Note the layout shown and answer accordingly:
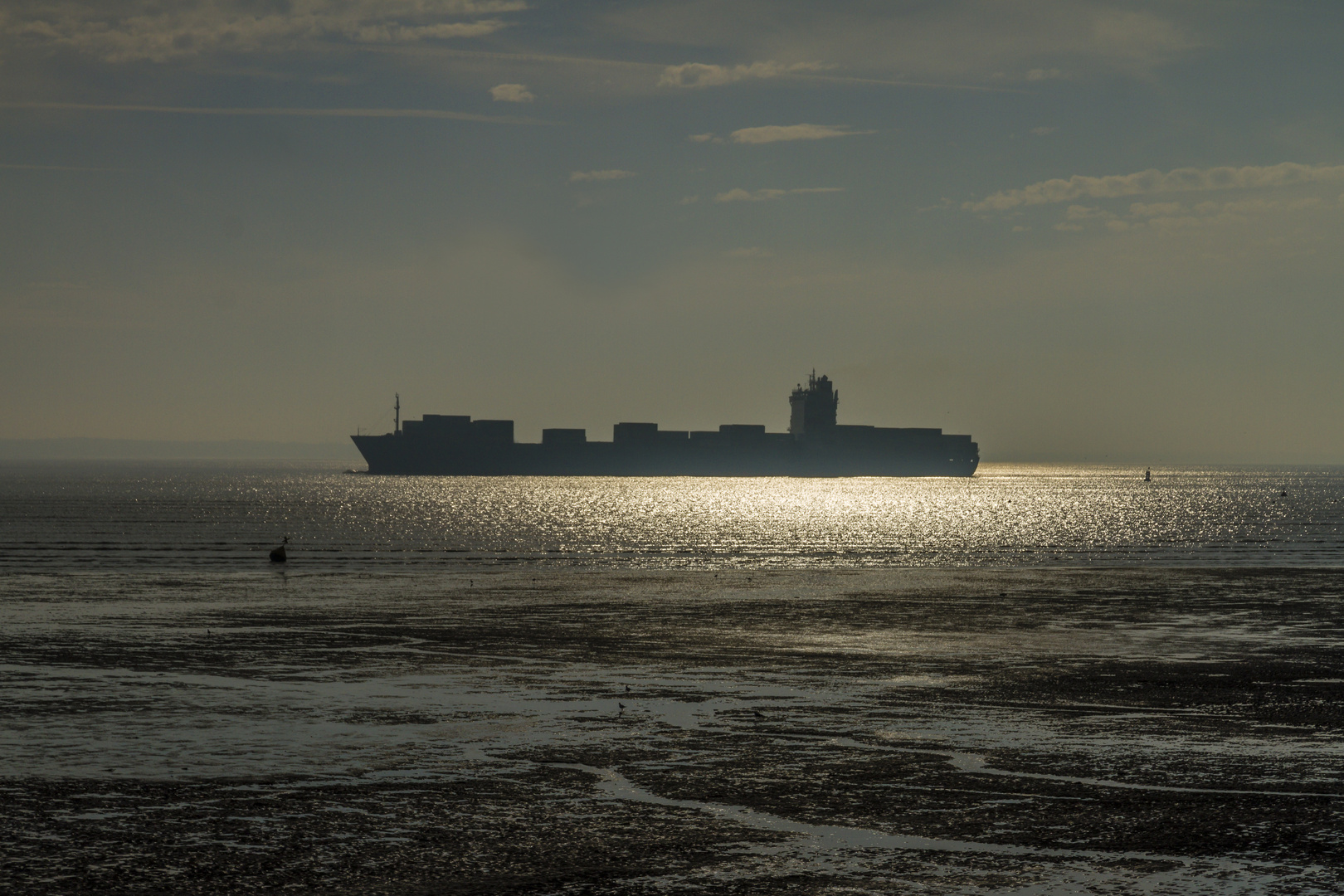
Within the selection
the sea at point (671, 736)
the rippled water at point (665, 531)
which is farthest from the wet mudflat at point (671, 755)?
the rippled water at point (665, 531)

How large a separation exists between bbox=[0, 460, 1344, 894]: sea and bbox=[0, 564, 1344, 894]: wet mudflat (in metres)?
0.08

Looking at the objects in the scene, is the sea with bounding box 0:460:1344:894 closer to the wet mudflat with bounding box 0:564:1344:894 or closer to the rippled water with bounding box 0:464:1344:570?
the wet mudflat with bounding box 0:564:1344:894

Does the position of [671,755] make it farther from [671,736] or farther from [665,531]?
[665,531]

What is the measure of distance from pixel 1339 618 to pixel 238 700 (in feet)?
95.4

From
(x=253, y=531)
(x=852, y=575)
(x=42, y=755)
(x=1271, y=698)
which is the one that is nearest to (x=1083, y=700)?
(x=1271, y=698)

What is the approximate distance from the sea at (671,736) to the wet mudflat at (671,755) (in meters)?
0.08

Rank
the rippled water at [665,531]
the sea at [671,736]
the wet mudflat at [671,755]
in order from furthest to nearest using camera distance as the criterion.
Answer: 1. the rippled water at [665,531]
2. the sea at [671,736]
3. the wet mudflat at [671,755]

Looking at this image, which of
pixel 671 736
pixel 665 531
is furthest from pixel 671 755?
pixel 665 531

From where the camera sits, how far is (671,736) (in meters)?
18.2

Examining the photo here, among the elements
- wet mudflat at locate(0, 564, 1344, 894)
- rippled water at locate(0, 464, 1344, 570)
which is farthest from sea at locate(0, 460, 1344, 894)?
rippled water at locate(0, 464, 1344, 570)

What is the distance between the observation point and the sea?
12.1m

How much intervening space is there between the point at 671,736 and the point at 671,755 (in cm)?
128

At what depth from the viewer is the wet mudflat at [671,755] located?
1200 cm

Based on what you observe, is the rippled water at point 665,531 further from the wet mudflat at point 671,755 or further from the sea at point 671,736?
the wet mudflat at point 671,755
